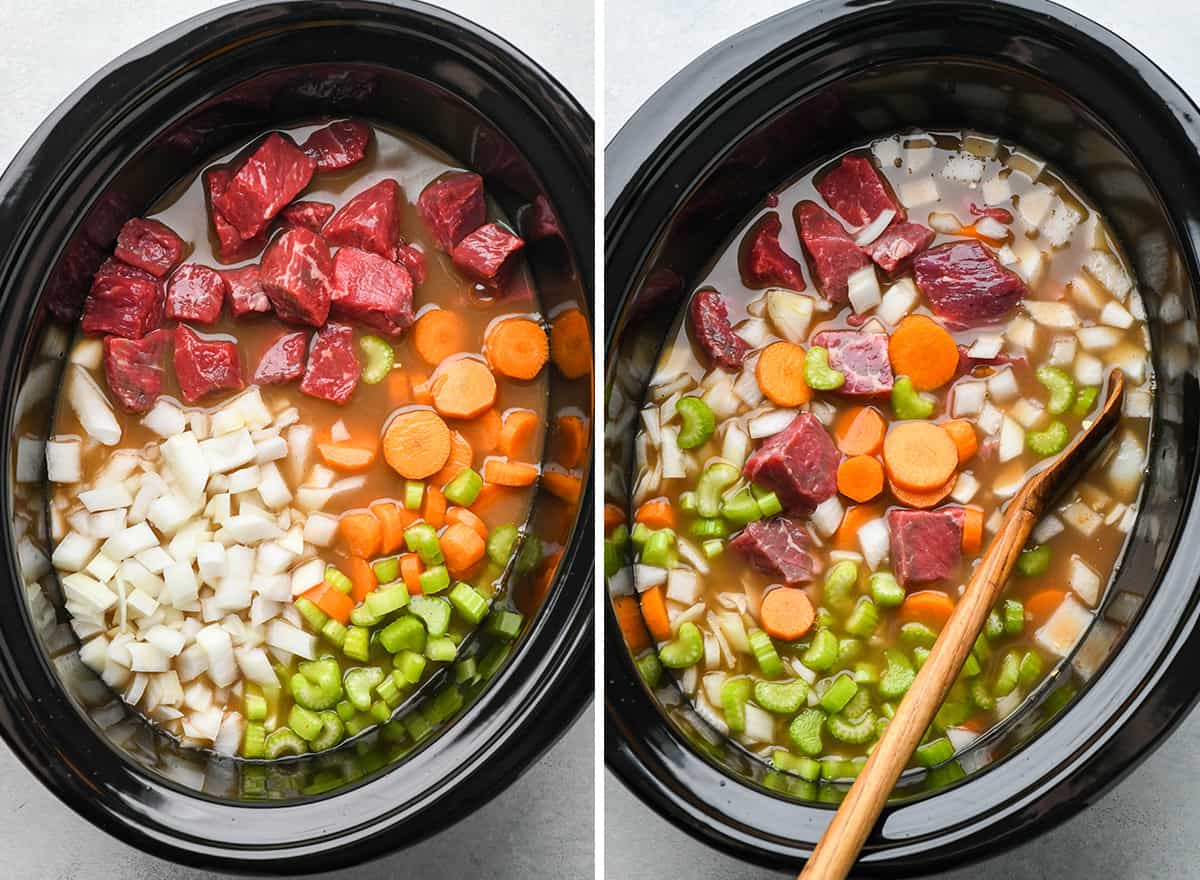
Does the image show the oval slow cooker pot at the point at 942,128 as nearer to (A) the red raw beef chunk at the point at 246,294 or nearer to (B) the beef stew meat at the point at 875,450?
(B) the beef stew meat at the point at 875,450

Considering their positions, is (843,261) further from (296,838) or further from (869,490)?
(296,838)

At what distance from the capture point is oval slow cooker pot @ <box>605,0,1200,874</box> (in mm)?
1499

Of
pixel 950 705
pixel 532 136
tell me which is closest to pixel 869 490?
pixel 950 705

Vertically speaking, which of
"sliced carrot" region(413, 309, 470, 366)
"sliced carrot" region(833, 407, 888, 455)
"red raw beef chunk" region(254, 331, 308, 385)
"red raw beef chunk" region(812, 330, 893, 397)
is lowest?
"sliced carrot" region(833, 407, 888, 455)

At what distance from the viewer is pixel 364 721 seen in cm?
183

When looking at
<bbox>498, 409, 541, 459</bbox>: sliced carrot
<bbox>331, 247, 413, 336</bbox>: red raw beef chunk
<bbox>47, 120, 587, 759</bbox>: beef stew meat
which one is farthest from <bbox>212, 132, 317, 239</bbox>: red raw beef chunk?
<bbox>498, 409, 541, 459</bbox>: sliced carrot

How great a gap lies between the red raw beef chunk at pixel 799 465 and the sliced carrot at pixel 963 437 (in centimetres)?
17

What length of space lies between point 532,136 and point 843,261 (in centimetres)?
52

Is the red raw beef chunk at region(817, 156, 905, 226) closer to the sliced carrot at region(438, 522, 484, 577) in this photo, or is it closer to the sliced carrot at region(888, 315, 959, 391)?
the sliced carrot at region(888, 315, 959, 391)

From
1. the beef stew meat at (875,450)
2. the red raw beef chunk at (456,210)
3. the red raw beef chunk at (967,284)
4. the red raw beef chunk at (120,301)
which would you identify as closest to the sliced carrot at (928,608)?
the beef stew meat at (875,450)

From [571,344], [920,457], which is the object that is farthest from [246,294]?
[920,457]

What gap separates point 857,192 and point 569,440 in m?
0.60

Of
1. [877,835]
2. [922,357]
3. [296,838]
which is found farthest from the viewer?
[922,357]

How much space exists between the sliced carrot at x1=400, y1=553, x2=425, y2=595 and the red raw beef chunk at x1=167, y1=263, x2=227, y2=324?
50 cm
